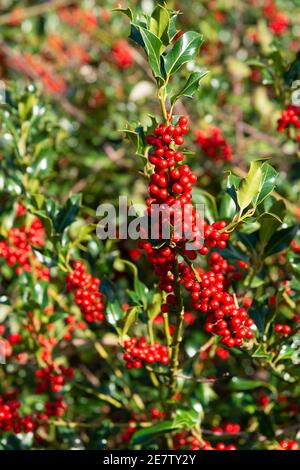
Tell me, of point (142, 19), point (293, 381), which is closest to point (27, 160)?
point (142, 19)

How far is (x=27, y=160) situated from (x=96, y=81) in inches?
64.0

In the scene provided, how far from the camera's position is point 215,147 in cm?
269

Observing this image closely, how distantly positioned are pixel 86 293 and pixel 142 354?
0.25 meters

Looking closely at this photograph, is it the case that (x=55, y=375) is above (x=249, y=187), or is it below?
below

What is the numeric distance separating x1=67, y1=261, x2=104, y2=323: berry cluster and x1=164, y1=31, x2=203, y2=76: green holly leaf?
2.26 feet

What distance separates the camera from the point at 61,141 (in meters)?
2.69

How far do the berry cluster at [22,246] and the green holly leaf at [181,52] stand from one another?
2.91 ft

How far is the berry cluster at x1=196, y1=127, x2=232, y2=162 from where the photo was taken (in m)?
2.68

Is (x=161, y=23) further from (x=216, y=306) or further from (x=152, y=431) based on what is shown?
(x=152, y=431)

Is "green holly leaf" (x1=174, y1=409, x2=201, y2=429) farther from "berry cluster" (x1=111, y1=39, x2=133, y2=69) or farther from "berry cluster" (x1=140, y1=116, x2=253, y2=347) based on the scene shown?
"berry cluster" (x1=111, y1=39, x2=133, y2=69)

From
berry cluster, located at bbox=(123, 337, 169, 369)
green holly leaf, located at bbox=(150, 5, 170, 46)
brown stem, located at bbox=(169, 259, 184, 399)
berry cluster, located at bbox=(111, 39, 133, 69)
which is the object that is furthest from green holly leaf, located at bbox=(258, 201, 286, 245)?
berry cluster, located at bbox=(111, 39, 133, 69)

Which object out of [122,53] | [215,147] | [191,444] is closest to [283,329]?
[191,444]
